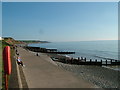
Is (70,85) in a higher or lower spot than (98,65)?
higher

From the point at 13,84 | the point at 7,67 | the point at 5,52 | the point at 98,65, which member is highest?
the point at 5,52

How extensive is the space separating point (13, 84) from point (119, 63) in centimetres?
2524

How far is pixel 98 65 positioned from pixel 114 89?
54.3ft

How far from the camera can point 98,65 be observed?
27375 millimetres

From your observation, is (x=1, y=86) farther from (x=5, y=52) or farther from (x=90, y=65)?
(x=90, y=65)

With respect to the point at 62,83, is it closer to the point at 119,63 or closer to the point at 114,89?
the point at 114,89

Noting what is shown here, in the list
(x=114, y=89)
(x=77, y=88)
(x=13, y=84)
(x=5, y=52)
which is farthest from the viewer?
(x=114, y=89)

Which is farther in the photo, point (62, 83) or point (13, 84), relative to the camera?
point (62, 83)

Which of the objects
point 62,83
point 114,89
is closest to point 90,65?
point 114,89

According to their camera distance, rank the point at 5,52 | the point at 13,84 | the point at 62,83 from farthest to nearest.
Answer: the point at 62,83 < the point at 13,84 < the point at 5,52

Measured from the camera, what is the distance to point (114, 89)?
11.1 metres

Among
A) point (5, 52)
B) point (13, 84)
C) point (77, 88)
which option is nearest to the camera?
point (5, 52)

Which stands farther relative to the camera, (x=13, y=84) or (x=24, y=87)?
(x=24, y=87)

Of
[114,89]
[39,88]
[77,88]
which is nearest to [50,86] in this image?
[39,88]
